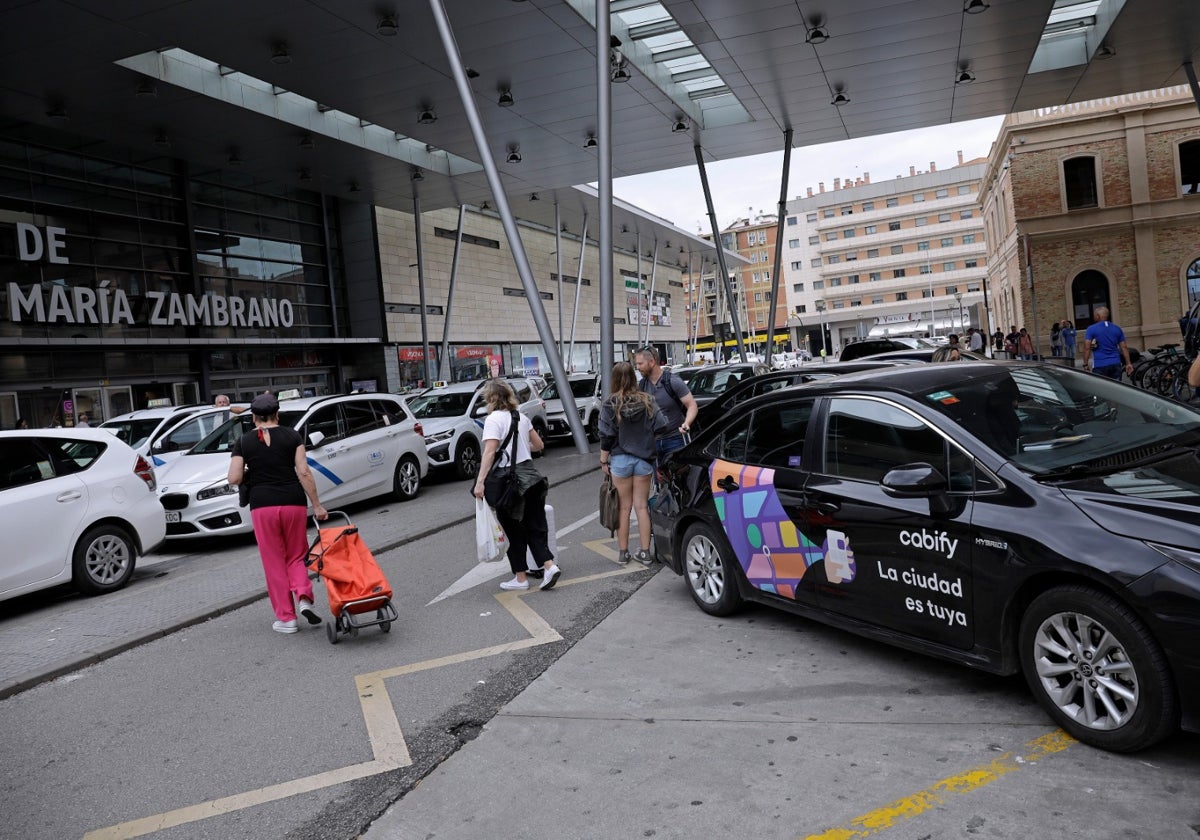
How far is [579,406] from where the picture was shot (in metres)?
21.4

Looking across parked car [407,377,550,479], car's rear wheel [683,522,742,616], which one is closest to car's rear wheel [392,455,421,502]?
parked car [407,377,550,479]

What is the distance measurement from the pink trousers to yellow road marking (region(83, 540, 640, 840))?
1.26 metres

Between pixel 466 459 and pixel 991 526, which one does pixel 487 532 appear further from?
pixel 466 459

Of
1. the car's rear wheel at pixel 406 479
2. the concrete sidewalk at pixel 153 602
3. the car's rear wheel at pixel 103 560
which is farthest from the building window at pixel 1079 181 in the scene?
the car's rear wheel at pixel 103 560

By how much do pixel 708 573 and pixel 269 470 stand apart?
310cm

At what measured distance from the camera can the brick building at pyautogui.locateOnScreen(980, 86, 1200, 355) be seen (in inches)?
1435

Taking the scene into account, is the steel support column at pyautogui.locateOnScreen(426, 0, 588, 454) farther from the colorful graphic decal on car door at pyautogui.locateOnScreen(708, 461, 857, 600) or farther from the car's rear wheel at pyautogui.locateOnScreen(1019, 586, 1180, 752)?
the car's rear wheel at pyautogui.locateOnScreen(1019, 586, 1180, 752)

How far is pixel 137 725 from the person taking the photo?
4895mm

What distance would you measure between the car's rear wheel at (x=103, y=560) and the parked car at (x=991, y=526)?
6029 mm

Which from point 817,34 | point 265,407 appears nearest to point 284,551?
point 265,407

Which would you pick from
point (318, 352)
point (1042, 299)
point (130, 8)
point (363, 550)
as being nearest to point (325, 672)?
point (363, 550)

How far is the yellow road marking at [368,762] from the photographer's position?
3.72 meters

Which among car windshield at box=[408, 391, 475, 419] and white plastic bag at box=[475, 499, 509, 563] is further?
car windshield at box=[408, 391, 475, 419]

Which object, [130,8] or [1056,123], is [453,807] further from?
[1056,123]
